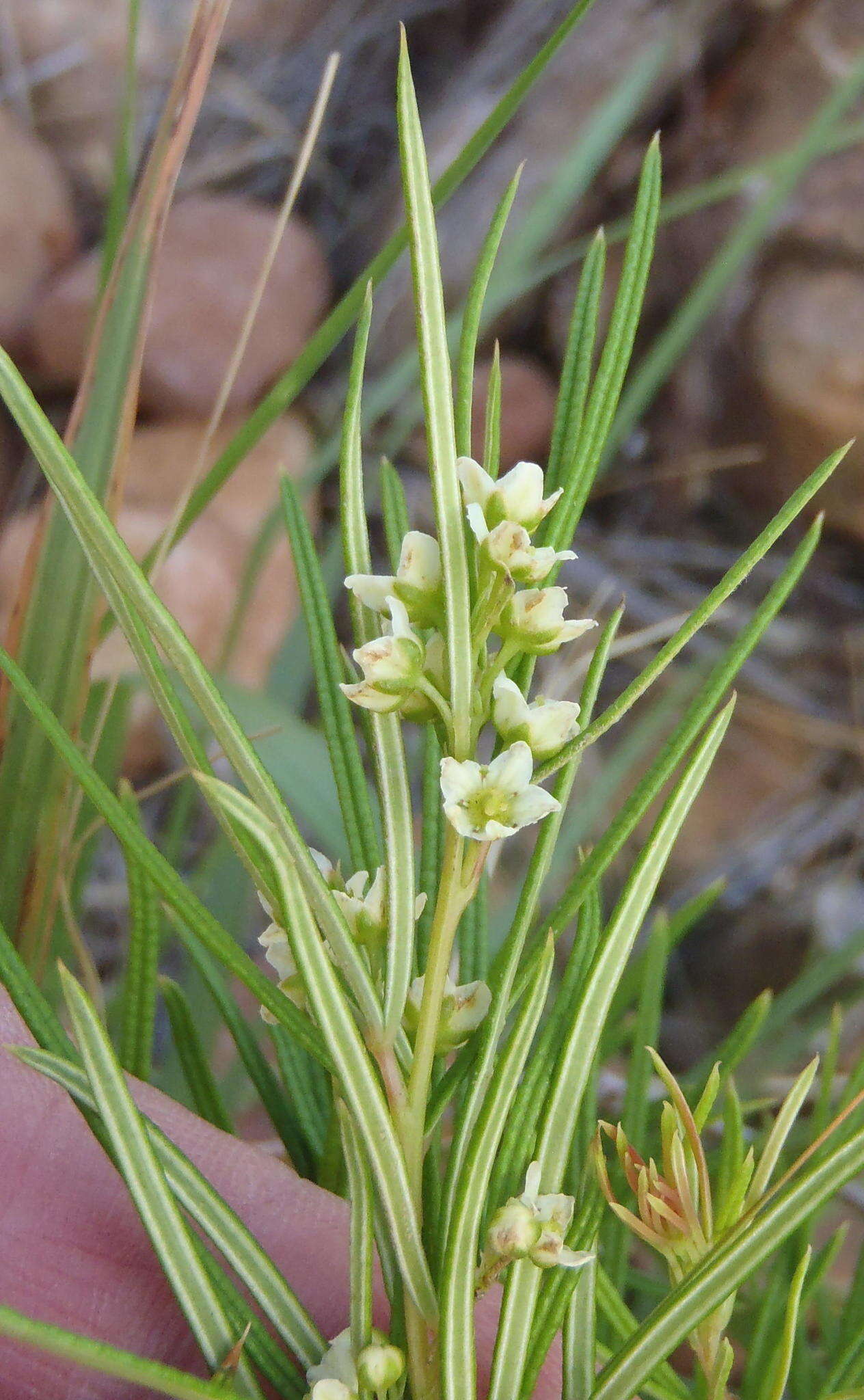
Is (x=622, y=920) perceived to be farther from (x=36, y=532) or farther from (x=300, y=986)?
(x=36, y=532)

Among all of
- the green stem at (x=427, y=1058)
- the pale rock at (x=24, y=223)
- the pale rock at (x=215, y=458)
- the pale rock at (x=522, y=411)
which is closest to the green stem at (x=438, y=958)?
the green stem at (x=427, y=1058)

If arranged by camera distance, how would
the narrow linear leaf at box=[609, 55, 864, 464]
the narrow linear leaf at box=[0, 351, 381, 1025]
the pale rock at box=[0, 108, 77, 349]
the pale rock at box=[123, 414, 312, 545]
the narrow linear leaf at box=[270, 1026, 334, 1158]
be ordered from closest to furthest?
the narrow linear leaf at box=[0, 351, 381, 1025] < the narrow linear leaf at box=[270, 1026, 334, 1158] < the narrow linear leaf at box=[609, 55, 864, 464] < the pale rock at box=[123, 414, 312, 545] < the pale rock at box=[0, 108, 77, 349]

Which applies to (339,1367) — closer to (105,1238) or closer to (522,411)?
(105,1238)

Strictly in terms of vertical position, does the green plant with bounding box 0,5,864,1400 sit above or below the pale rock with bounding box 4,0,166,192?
below

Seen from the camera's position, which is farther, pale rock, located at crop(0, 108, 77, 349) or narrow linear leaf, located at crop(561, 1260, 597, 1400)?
pale rock, located at crop(0, 108, 77, 349)

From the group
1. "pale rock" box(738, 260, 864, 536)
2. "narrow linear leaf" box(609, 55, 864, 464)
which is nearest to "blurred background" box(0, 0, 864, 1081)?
"pale rock" box(738, 260, 864, 536)

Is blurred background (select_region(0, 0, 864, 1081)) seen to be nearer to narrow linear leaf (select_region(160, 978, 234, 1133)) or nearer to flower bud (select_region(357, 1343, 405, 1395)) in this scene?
narrow linear leaf (select_region(160, 978, 234, 1133))

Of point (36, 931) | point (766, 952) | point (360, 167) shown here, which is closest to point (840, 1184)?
point (36, 931)
